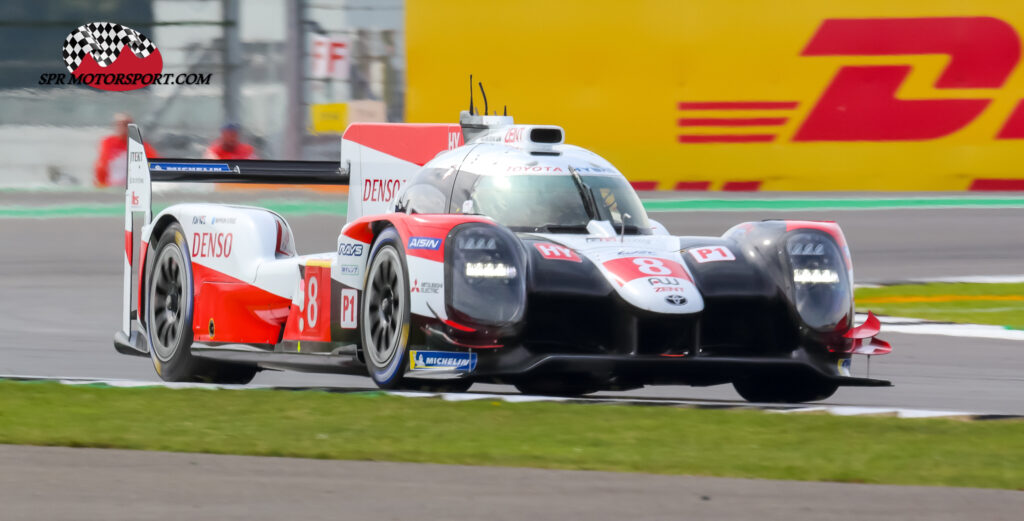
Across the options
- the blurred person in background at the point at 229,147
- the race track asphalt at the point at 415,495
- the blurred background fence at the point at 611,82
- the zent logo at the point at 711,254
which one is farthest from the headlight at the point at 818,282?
the blurred person in background at the point at 229,147

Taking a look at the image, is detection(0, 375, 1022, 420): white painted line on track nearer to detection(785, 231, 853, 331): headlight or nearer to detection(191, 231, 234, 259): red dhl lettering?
detection(785, 231, 853, 331): headlight

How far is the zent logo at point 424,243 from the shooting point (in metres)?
7.81

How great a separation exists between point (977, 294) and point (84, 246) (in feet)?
27.1

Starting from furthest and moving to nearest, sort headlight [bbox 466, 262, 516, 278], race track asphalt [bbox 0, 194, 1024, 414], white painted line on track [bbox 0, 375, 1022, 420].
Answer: race track asphalt [bbox 0, 194, 1024, 414] → headlight [bbox 466, 262, 516, 278] → white painted line on track [bbox 0, 375, 1022, 420]

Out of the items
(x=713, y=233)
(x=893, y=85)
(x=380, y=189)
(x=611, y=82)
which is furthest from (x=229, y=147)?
(x=380, y=189)

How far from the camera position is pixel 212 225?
9.59m

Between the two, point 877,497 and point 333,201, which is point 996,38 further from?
point 877,497

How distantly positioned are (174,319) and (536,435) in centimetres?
354

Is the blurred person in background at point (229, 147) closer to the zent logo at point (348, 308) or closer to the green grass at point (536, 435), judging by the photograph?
the zent logo at point (348, 308)

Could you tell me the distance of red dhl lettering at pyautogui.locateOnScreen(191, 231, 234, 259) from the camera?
9.41 m

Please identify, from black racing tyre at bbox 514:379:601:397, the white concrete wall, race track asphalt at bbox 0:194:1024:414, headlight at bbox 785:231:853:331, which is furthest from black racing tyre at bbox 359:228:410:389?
the white concrete wall

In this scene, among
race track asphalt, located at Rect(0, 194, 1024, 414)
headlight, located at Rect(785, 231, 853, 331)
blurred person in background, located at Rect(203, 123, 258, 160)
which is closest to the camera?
headlight, located at Rect(785, 231, 853, 331)

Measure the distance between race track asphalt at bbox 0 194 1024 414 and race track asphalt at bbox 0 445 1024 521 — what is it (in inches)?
118

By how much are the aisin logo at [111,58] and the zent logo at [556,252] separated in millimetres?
15304
